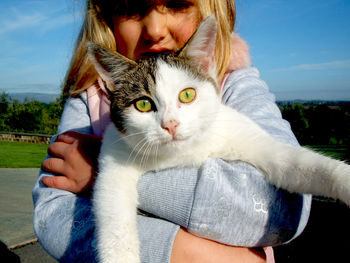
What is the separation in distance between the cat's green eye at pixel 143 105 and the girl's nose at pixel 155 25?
527mm

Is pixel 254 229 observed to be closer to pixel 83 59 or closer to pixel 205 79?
pixel 205 79

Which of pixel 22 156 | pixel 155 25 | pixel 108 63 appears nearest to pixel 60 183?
pixel 108 63

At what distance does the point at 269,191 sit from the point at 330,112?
442 centimetres

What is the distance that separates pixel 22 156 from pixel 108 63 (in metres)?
10.9

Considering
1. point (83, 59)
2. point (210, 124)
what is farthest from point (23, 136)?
point (210, 124)

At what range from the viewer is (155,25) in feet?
6.08

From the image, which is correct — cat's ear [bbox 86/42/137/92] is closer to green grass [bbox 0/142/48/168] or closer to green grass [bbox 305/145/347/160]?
green grass [bbox 305/145/347/160]

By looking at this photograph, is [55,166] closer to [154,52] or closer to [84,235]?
[84,235]

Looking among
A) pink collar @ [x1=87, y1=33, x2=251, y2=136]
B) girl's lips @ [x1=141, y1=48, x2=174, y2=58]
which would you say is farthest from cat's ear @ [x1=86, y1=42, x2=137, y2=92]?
girl's lips @ [x1=141, y1=48, x2=174, y2=58]

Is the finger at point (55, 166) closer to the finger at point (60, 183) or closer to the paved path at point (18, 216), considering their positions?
the finger at point (60, 183)

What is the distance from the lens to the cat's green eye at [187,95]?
1.59m

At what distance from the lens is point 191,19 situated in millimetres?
1990

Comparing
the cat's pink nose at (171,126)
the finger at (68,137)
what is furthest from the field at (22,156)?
the cat's pink nose at (171,126)

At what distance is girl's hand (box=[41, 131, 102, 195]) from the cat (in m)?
0.11
